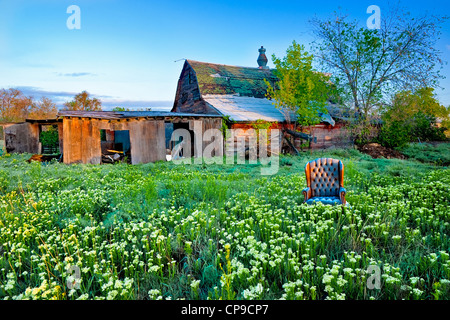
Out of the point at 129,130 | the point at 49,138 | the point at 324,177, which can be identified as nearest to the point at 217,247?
the point at 324,177

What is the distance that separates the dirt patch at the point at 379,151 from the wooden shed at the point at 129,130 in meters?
10.9

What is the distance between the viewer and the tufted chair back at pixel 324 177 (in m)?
7.40

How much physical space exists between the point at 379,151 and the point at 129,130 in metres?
17.3

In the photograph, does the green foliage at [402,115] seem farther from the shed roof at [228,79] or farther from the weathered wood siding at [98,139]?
the weathered wood siding at [98,139]

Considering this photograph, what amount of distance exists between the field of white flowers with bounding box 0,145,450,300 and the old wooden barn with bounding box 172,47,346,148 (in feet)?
37.5

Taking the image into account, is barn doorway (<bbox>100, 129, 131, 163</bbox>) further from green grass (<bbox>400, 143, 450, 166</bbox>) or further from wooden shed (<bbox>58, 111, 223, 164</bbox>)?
green grass (<bbox>400, 143, 450, 166</bbox>)

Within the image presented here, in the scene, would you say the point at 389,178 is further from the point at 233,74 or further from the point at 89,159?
the point at 233,74

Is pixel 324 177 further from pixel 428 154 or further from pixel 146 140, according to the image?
pixel 428 154

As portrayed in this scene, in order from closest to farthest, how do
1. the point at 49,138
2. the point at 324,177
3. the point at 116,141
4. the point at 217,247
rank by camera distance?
the point at 217,247
the point at 324,177
the point at 116,141
the point at 49,138

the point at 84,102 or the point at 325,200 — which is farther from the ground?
the point at 84,102

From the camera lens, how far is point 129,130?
1698 cm

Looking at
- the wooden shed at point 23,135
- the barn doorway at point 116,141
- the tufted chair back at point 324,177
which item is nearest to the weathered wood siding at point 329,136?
the barn doorway at point 116,141

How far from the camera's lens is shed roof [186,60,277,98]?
874 inches

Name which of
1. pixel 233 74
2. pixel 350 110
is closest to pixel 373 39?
pixel 350 110
